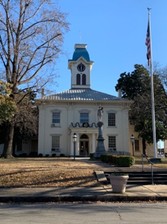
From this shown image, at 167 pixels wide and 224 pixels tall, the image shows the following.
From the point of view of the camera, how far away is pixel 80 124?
169ft

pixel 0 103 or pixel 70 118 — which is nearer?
pixel 0 103

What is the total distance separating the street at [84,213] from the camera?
878cm

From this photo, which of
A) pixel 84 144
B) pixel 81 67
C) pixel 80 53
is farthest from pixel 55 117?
pixel 80 53

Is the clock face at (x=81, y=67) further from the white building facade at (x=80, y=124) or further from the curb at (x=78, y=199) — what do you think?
the curb at (x=78, y=199)

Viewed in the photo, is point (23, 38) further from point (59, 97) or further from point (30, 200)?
point (30, 200)

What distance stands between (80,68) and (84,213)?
50.2 meters

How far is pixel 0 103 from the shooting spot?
26766 millimetres

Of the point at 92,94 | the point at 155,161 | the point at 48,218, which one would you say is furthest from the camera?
the point at 92,94

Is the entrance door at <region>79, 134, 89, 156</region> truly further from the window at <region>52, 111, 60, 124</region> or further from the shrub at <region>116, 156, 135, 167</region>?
the shrub at <region>116, 156, 135, 167</region>

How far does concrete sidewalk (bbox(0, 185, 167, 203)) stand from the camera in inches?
504

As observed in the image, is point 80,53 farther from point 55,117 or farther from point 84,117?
point 55,117

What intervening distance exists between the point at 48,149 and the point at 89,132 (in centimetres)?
656

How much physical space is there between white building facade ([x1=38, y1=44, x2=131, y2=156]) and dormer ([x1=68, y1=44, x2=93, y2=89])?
4.34 meters

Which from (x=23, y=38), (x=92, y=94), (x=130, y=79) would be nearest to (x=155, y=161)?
(x=23, y=38)
